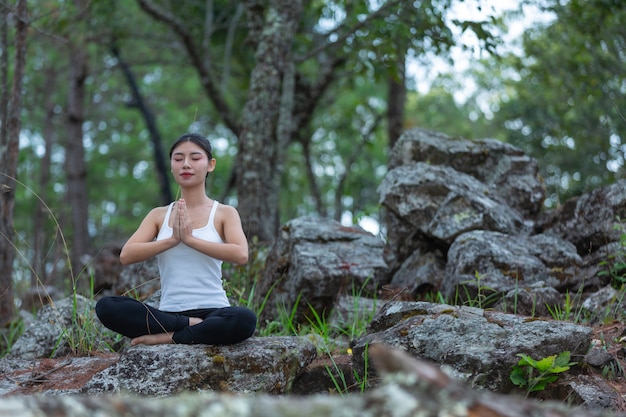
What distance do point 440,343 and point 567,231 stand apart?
3.21 m

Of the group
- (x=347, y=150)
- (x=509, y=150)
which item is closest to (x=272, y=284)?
(x=509, y=150)

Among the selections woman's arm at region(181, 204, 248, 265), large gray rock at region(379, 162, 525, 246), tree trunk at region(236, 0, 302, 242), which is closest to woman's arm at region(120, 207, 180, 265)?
woman's arm at region(181, 204, 248, 265)

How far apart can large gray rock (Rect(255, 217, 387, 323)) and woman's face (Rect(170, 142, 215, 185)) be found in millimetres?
1606

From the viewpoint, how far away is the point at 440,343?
3734mm

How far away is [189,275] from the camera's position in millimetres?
3961

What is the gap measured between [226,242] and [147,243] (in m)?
0.47

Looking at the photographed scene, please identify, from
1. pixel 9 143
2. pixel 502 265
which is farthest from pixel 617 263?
pixel 9 143

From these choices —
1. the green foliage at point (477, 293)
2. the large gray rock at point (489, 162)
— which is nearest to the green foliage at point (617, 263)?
the green foliage at point (477, 293)

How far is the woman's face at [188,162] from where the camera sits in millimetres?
4035

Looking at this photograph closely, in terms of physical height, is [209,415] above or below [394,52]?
below

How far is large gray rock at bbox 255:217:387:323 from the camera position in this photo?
224 inches

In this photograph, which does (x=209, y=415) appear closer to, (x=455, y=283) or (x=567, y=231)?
(x=455, y=283)

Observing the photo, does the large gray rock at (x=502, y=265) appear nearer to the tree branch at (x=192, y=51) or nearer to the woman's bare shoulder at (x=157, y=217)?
the woman's bare shoulder at (x=157, y=217)

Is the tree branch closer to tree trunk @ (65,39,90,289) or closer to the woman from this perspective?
tree trunk @ (65,39,90,289)
